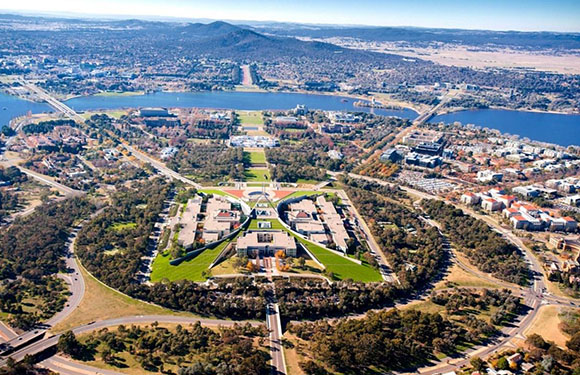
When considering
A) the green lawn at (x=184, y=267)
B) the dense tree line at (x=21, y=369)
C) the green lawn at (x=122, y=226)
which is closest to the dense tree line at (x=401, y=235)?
A: the green lawn at (x=184, y=267)

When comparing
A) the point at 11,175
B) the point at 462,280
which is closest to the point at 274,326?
the point at 462,280

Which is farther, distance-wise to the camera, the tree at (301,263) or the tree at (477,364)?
the tree at (301,263)

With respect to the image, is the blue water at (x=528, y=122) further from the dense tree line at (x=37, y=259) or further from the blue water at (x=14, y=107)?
the blue water at (x=14, y=107)

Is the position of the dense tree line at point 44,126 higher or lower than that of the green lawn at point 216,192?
higher

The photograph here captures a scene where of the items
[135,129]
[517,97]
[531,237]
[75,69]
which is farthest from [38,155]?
[517,97]

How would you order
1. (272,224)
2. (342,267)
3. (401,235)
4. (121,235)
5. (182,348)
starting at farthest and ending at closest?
(272,224), (401,235), (121,235), (342,267), (182,348)

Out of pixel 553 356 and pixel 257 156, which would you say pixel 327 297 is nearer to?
pixel 553 356

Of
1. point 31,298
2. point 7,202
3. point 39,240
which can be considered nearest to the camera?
point 31,298
